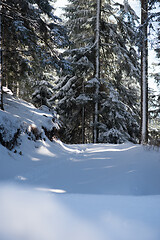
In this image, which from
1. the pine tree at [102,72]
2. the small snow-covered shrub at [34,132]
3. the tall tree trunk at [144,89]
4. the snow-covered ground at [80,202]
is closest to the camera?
the snow-covered ground at [80,202]

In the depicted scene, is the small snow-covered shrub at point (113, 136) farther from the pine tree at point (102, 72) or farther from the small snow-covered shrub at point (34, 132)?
the small snow-covered shrub at point (34, 132)

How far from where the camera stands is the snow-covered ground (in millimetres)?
1485

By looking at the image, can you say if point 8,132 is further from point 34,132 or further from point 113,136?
point 113,136

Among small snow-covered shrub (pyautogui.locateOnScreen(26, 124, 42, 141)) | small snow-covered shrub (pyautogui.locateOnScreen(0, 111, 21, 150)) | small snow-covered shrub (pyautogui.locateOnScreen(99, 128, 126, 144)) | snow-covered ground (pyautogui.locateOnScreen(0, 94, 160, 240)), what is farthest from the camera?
small snow-covered shrub (pyautogui.locateOnScreen(99, 128, 126, 144))

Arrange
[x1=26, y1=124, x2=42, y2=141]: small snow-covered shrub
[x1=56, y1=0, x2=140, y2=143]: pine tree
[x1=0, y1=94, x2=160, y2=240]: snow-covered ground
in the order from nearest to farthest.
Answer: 1. [x1=0, y1=94, x2=160, y2=240]: snow-covered ground
2. [x1=26, y1=124, x2=42, y2=141]: small snow-covered shrub
3. [x1=56, y1=0, x2=140, y2=143]: pine tree

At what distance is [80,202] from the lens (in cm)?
217

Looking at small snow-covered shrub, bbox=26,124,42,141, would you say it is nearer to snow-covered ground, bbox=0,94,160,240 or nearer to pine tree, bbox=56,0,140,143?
snow-covered ground, bbox=0,94,160,240

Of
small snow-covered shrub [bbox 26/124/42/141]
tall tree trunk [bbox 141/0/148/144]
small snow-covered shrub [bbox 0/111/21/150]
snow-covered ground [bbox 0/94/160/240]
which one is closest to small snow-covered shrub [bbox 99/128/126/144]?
tall tree trunk [bbox 141/0/148/144]

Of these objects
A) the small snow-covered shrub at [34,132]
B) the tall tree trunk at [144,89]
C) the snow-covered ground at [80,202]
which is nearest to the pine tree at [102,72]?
the tall tree trunk at [144,89]

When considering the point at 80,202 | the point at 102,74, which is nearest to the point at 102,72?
the point at 102,74

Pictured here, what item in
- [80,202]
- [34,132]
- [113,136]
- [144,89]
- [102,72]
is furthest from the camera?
[102,72]

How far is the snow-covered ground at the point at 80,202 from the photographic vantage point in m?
1.49

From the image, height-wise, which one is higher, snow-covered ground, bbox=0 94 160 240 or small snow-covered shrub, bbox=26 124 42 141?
small snow-covered shrub, bbox=26 124 42 141

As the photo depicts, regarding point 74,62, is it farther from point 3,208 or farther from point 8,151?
point 3,208
